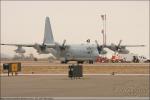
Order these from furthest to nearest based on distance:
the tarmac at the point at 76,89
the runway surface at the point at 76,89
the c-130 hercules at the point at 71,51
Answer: the c-130 hercules at the point at 71,51, the runway surface at the point at 76,89, the tarmac at the point at 76,89

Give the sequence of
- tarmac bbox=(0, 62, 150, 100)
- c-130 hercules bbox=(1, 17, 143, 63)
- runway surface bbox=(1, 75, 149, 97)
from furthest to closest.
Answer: c-130 hercules bbox=(1, 17, 143, 63) < runway surface bbox=(1, 75, 149, 97) < tarmac bbox=(0, 62, 150, 100)

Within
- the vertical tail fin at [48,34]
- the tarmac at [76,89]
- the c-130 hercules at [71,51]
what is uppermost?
the vertical tail fin at [48,34]

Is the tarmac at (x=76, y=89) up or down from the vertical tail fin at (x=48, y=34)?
down

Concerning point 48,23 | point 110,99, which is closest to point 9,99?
point 110,99

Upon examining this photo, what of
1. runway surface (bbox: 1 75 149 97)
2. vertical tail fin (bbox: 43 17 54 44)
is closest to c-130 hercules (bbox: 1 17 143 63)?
vertical tail fin (bbox: 43 17 54 44)

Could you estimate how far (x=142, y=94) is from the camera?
22.1 m

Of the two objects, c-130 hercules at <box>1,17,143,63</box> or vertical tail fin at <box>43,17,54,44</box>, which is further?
vertical tail fin at <box>43,17,54,44</box>

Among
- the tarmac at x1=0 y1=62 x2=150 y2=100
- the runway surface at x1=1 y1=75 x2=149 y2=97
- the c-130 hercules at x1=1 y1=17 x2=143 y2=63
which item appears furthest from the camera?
the c-130 hercules at x1=1 y1=17 x2=143 y2=63

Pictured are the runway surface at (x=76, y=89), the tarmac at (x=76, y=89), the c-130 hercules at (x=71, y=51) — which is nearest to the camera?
the tarmac at (x=76, y=89)

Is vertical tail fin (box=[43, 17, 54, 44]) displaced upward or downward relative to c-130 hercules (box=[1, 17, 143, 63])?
upward

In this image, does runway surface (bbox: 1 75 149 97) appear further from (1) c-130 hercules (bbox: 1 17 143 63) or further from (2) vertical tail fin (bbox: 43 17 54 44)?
(2) vertical tail fin (bbox: 43 17 54 44)

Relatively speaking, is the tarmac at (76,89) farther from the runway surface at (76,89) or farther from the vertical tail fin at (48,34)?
the vertical tail fin at (48,34)

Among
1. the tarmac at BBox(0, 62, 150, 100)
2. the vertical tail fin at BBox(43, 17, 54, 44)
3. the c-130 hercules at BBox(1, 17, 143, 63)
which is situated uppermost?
the vertical tail fin at BBox(43, 17, 54, 44)

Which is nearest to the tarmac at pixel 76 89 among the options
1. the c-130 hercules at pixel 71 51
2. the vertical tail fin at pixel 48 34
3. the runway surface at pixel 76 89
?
the runway surface at pixel 76 89
